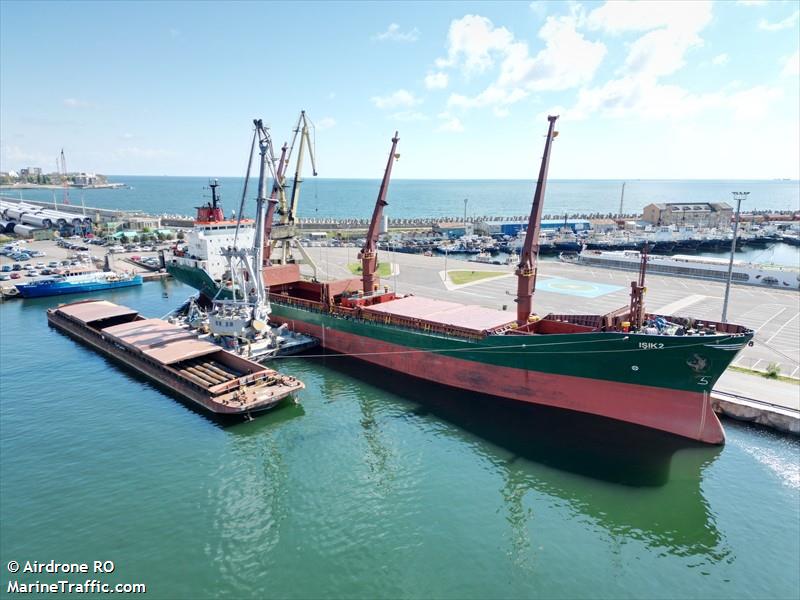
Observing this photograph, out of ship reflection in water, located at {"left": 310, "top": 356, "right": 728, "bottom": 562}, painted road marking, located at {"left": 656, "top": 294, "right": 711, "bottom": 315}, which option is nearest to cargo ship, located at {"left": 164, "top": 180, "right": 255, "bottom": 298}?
ship reflection in water, located at {"left": 310, "top": 356, "right": 728, "bottom": 562}

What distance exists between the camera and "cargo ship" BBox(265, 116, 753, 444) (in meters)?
22.2

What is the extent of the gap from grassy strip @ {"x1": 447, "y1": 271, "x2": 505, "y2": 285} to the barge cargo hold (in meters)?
31.1

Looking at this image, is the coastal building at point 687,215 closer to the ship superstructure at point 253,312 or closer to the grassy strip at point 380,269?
the grassy strip at point 380,269

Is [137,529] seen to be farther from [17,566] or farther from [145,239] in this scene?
[145,239]

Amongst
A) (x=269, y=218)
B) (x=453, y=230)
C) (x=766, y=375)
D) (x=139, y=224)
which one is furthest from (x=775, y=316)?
(x=139, y=224)

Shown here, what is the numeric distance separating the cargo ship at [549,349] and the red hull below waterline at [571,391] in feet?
0.17

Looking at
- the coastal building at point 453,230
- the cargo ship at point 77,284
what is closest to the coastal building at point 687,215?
the coastal building at point 453,230

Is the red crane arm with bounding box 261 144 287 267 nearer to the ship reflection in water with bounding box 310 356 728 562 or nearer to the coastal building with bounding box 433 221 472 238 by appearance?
the ship reflection in water with bounding box 310 356 728 562

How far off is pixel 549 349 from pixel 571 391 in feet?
8.91

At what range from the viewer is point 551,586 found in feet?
48.2

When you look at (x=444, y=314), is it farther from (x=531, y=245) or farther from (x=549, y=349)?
(x=549, y=349)

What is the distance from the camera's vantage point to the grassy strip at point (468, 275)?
183ft

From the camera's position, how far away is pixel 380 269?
62656 mm

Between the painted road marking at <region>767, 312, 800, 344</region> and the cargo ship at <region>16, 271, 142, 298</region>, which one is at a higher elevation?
the painted road marking at <region>767, 312, 800, 344</region>
